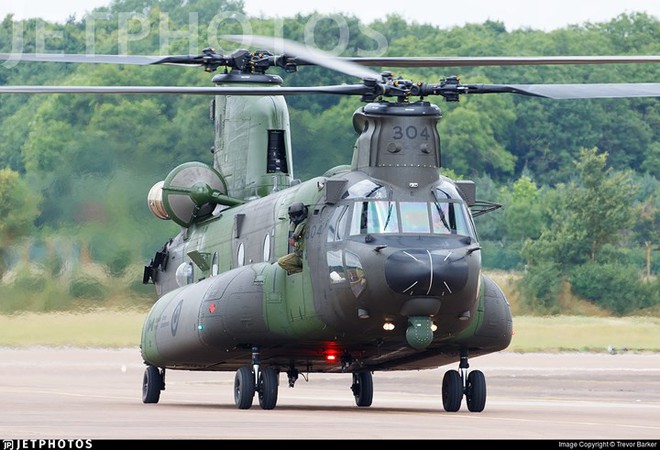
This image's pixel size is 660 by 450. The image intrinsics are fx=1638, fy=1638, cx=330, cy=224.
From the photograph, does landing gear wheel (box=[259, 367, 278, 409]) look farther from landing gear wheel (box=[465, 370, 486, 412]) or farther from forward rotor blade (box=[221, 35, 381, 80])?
forward rotor blade (box=[221, 35, 381, 80])

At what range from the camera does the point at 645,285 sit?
46656mm

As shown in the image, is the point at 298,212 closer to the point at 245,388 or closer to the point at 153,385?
the point at 245,388

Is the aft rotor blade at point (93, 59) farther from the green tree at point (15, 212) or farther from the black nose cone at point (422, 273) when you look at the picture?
the green tree at point (15, 212)

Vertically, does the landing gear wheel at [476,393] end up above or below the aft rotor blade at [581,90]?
below

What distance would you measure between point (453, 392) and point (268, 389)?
255cm

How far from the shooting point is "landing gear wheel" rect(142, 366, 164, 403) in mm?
26578

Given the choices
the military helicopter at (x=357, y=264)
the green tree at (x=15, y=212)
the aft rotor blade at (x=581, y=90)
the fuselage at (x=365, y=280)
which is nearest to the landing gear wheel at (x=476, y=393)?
the military helicopter at (x=357, y=264)

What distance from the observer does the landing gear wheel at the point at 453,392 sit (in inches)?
890

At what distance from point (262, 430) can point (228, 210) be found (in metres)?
8.89

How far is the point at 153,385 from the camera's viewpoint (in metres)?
26.7

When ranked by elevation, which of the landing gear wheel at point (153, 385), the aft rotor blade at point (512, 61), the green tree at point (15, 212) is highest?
the aft rotor blade at point (512, 61)

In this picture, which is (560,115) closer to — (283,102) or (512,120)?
(512,120)

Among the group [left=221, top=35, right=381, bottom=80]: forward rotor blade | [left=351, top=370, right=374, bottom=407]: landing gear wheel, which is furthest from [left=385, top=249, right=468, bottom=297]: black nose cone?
[left=351, top=370, right=374, bottom=407]: landing gear wheel

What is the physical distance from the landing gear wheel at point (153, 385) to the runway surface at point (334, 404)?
32cm
